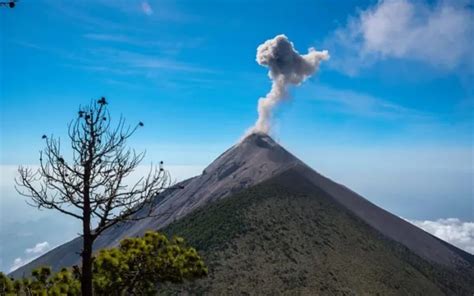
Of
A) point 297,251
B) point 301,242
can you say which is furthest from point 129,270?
point 301,242

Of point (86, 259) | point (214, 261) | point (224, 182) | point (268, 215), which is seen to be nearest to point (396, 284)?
point (268, 215)

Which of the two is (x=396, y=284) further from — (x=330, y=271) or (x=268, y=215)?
(x=268, y=215)

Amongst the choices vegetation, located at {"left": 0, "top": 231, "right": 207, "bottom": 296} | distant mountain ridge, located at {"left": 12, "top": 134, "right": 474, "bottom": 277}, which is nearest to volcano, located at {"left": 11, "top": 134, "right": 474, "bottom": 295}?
distant mountain ridge, located at {"left": 12, "top": 134, "right": 474, "bottom": 277}

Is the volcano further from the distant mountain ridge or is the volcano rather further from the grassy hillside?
the distant mountain ridge

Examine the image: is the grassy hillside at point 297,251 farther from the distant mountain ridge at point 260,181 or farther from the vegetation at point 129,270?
the vegetation at point 129,270

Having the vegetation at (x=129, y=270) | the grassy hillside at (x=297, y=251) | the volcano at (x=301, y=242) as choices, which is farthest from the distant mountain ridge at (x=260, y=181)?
the vegetation at (x=129, y=270)

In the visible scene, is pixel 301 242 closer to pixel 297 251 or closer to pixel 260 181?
pixel 297 251
